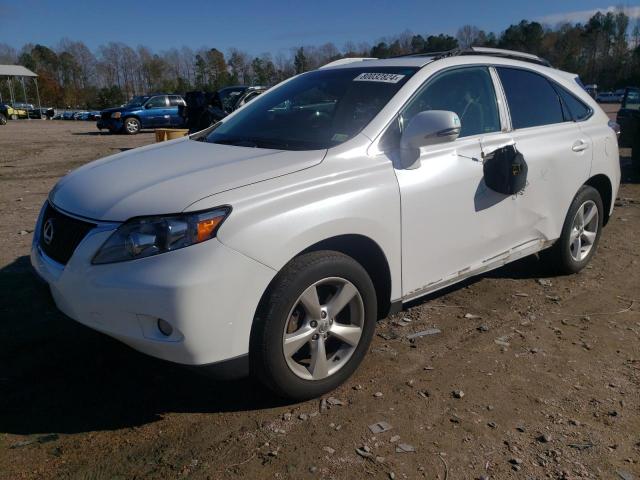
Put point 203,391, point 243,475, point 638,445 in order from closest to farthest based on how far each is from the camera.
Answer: point 243,475 → point 638,445 → point 203,391

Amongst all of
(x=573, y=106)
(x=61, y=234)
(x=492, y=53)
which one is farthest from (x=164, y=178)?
(x=573, y=106)

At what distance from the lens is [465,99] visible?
3.73 m

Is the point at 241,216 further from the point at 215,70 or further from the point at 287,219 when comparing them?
the point at 215,70

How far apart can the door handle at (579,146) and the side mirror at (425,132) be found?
1.73m

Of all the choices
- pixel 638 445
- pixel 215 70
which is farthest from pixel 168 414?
pixel 215 70

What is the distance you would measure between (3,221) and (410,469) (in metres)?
6.30

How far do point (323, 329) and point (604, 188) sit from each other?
11.2 feet

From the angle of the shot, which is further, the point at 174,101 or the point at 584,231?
the point at 174,101

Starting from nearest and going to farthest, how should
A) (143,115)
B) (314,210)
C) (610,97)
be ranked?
(314,210) → (143,115) → (610,97)

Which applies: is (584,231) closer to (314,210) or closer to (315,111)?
(315,111)

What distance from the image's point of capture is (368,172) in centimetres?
300

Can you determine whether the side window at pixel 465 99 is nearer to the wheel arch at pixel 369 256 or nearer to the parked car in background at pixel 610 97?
the wheel arch at pixel 369 256

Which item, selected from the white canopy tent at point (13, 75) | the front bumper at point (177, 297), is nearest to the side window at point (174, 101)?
the front bumper at point (177, 297)

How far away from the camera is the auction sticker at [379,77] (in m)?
3.48
